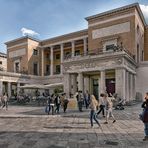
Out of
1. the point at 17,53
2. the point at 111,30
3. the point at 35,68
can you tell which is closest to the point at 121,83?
the point at 111,30

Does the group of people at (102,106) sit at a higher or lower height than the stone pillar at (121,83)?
lower

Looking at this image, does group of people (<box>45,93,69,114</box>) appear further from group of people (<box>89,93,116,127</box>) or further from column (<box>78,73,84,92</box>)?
column (<box>78,73,84,92</box>)

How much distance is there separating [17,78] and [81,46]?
14.7 metres

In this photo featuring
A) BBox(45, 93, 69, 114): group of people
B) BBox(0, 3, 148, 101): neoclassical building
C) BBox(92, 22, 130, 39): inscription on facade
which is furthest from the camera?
BBox(92, 22, 130, 39): inscription on facade

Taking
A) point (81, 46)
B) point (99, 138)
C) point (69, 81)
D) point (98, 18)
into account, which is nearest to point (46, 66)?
point (81, 46)

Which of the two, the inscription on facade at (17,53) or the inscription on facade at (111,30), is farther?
the inscription on facade at (17,53)

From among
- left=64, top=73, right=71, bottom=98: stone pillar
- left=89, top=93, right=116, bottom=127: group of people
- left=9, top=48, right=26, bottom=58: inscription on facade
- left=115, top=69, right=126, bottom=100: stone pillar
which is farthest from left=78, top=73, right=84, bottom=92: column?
left=9, top=48, right=26, bottom=58: inscription on facade

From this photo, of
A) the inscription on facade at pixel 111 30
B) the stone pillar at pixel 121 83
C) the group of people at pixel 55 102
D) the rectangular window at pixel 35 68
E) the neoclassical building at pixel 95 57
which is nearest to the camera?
the group of people at pixel 55 102

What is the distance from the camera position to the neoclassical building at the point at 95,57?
87.4 feet

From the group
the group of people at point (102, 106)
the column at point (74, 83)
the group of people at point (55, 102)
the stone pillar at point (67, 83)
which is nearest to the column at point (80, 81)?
the column at point (74, 83)

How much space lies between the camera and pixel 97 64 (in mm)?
27188

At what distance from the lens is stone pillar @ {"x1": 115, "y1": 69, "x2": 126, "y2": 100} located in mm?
24984

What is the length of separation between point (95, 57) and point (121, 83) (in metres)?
4.35

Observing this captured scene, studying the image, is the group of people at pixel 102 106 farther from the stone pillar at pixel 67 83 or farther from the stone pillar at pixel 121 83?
the stone pillar at pixel 67 83
